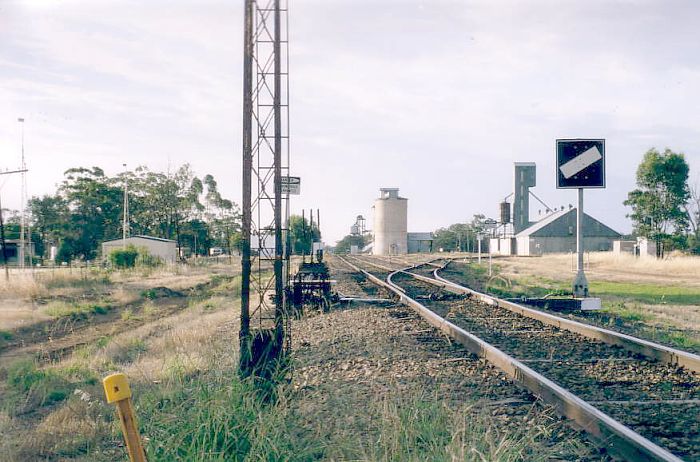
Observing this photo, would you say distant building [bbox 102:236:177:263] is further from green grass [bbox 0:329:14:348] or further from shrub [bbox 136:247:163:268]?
green grass [bbox 0:329:14:348]

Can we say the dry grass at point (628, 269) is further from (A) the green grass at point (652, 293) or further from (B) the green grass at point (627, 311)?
(B) the green grass at point (627, 311)

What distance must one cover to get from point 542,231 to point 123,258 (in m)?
53.6

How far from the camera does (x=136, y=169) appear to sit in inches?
2581

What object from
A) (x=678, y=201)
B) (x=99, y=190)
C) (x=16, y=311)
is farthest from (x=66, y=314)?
(x=99, y=190)

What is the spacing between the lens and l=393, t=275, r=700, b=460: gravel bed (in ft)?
15.9

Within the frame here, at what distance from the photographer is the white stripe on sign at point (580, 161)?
12.4 metres

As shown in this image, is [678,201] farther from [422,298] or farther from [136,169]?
[136,169]

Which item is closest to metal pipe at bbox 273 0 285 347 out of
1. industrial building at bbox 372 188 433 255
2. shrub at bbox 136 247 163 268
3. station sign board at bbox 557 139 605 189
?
station sign board at bbox 557 139 605 189

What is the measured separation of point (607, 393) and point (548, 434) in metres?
1.76

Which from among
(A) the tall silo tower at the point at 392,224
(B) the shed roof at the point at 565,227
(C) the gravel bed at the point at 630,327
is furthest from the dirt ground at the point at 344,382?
(A) the tall silo tower at the point at 392,224

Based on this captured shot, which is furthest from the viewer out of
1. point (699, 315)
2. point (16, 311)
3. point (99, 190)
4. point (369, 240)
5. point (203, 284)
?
point (369, 240)

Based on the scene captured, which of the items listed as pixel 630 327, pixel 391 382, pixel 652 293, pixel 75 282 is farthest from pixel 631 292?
pixel 75 282

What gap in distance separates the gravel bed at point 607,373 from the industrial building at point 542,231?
6610cm

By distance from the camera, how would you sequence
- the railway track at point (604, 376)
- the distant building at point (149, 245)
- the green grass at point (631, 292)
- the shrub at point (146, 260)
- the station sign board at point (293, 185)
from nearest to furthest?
the railway track at point (604, 376), the station sign board at point (293, 185), the green grass at point (631, 292), the shrub at point (146, 260), the distant building at point (149, 245)
